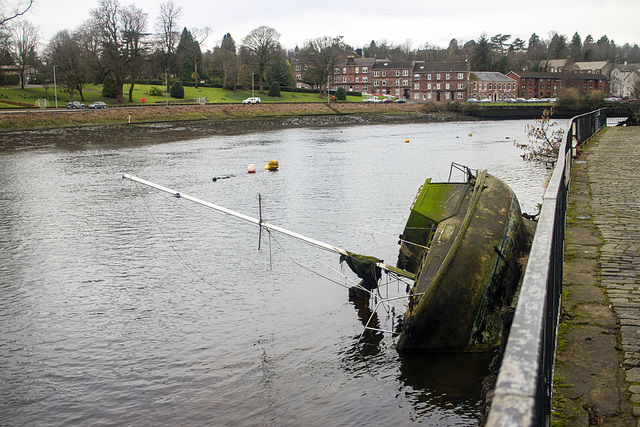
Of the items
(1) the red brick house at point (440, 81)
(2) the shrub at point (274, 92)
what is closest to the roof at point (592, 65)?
(1) the red brick house at point (440, 81)

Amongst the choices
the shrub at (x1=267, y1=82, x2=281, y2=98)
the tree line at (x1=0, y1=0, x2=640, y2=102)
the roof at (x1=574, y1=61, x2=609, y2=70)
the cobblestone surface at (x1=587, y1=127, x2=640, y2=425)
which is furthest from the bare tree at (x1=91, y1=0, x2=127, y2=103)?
the roof at (x1=574, y1=61, x2=609, y2=70)

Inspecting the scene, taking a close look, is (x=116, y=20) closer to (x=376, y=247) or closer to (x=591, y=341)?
(x=376, y=247)

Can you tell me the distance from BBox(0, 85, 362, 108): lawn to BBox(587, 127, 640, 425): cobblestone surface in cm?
6987

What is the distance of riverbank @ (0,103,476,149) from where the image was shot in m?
58.9

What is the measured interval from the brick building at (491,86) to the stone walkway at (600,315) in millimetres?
130943

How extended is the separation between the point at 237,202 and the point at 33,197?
34.2 ft

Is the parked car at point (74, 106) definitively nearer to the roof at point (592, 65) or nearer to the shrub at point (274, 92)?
the shrub at point (274, 92)

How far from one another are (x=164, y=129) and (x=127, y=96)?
24.8 m

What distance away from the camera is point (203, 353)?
1135 centimetres

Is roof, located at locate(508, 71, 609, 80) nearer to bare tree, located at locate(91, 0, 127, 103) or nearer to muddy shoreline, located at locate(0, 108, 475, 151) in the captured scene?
muddy shoreline, located at locate(0, 108, 475, 151)

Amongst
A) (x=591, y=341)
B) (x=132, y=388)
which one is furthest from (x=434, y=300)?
(x=132, y=388)

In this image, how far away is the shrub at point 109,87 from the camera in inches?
3346

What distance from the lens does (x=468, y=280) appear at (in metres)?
10.2

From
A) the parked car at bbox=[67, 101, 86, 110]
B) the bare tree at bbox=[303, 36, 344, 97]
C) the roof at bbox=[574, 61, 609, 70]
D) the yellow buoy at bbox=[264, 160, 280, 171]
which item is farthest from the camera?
the roof at bbox=[574, 61, 609, 70]
